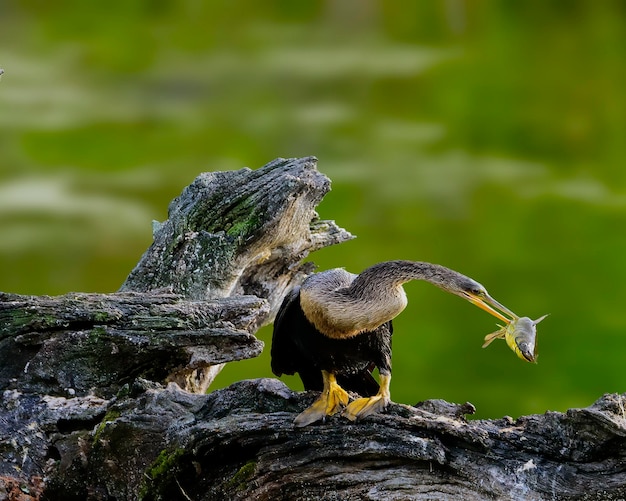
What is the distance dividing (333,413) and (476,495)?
19.1 inches

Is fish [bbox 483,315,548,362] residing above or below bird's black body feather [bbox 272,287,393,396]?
below

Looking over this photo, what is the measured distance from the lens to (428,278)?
2.51 metres

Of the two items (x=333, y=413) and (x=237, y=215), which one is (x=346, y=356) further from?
(x=237, y=215)

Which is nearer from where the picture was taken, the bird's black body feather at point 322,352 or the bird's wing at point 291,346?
the bird's black body feather at point 322,352

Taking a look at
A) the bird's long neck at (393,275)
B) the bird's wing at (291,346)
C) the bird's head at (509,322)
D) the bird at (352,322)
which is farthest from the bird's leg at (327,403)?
the bird's head at (509,322)

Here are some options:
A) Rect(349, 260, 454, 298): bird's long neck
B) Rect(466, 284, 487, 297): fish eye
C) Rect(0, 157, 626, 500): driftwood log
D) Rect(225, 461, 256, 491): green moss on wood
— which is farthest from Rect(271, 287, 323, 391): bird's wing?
Rect(466, 284, 487, 297): fish eye

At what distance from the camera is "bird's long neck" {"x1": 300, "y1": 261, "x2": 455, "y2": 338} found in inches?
99.3

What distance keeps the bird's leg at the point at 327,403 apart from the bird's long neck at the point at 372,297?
0.24 m

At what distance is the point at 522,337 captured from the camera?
241 cm

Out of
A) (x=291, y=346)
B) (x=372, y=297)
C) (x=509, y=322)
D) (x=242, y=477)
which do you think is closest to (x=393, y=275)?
(x=372, y=297)

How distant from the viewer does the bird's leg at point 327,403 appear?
263 cm

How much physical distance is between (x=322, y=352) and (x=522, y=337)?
639 millimetres

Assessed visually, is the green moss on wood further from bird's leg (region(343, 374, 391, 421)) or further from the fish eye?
the fish eye

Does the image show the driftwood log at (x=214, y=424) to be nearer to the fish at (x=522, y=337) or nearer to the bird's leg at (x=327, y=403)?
the bird's leg at (x=327, y=403)
